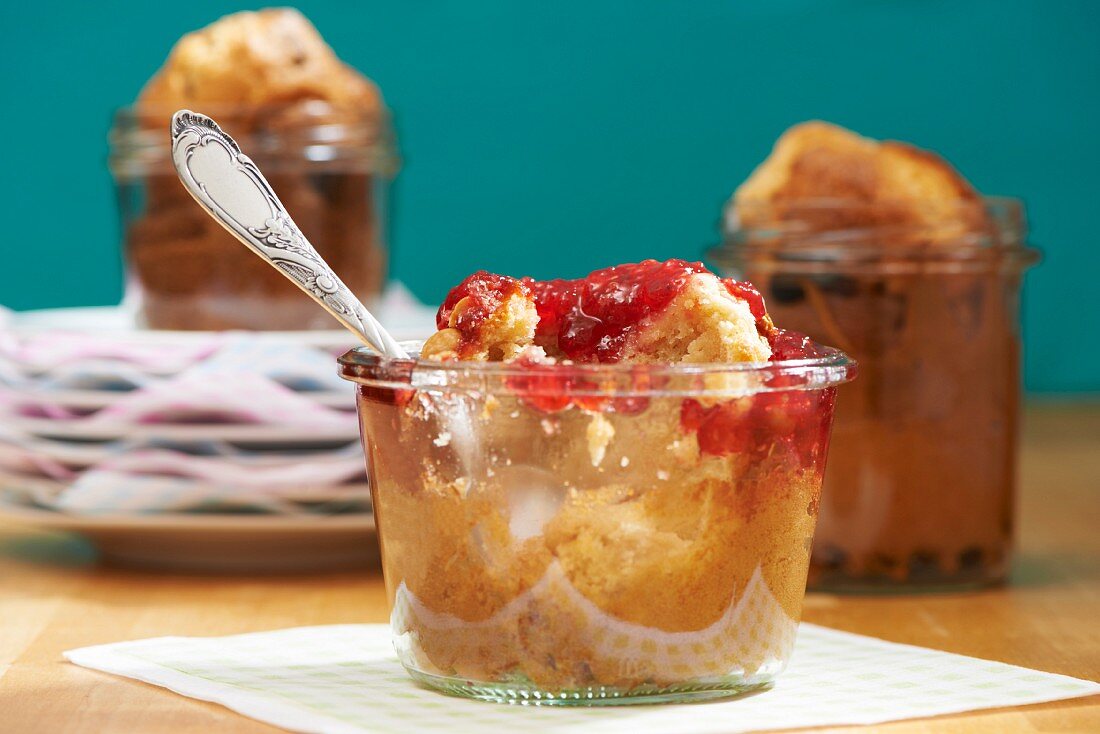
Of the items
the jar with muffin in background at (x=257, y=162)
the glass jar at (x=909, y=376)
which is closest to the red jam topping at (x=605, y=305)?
the glass jar at (x=909, y=376)

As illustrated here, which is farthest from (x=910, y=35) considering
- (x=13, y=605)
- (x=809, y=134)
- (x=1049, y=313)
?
(x=13, y=605)

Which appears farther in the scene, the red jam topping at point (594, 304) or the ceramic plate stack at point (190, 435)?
the ceramic plate stack at point (190, 435)

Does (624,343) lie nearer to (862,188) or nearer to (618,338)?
(618,338)

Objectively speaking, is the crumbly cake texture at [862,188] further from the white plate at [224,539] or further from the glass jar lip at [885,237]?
the white plate at [224,539]

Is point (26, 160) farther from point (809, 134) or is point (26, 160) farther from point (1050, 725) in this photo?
point (1050, 725)

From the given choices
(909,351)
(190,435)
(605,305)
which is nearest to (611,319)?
(605,305)

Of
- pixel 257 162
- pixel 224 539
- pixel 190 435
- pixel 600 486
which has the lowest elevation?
pixel 224 539

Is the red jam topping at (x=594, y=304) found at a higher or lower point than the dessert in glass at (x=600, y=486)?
higher
